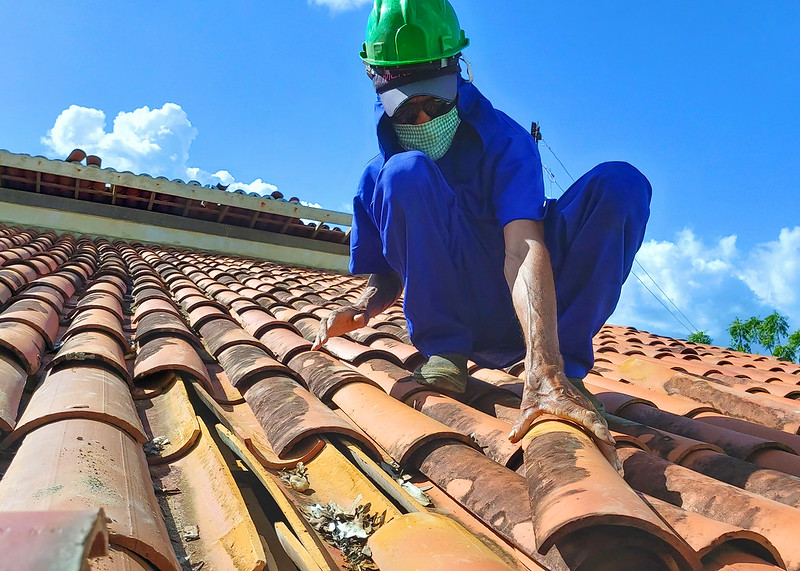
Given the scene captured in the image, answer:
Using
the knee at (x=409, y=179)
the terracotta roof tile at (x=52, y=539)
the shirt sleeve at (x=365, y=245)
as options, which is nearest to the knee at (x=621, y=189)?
the knee at (x=409, y=179)

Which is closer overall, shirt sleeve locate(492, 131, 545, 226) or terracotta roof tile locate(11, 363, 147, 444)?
terracotta roof tile locate(11, 363, 147, 444)

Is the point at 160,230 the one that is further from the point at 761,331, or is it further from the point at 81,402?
the point at 761,331

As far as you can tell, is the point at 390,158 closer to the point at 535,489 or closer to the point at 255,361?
the point at 255,361

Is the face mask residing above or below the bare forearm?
above

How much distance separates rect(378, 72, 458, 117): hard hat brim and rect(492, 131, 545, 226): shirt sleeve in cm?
27

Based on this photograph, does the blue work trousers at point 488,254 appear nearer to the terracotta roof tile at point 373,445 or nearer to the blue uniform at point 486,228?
the blue uniform at point 486,228

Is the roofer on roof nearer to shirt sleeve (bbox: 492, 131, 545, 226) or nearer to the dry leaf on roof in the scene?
shirt sleeve (bbox: 492, 131, 545, 226)

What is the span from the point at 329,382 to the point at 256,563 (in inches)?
43.0

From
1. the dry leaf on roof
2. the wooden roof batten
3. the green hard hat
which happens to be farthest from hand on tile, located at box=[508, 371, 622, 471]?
the wooden roof batten

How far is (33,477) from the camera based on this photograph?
3.53 ft

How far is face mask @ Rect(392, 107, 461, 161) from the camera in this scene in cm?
216

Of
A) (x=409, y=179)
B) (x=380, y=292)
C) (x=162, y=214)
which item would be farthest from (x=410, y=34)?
(x=162, y=214)

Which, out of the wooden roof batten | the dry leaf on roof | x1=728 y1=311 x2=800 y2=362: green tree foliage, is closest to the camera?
the dry leaf on roof

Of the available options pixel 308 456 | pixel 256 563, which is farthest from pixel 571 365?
pixel 256 563
